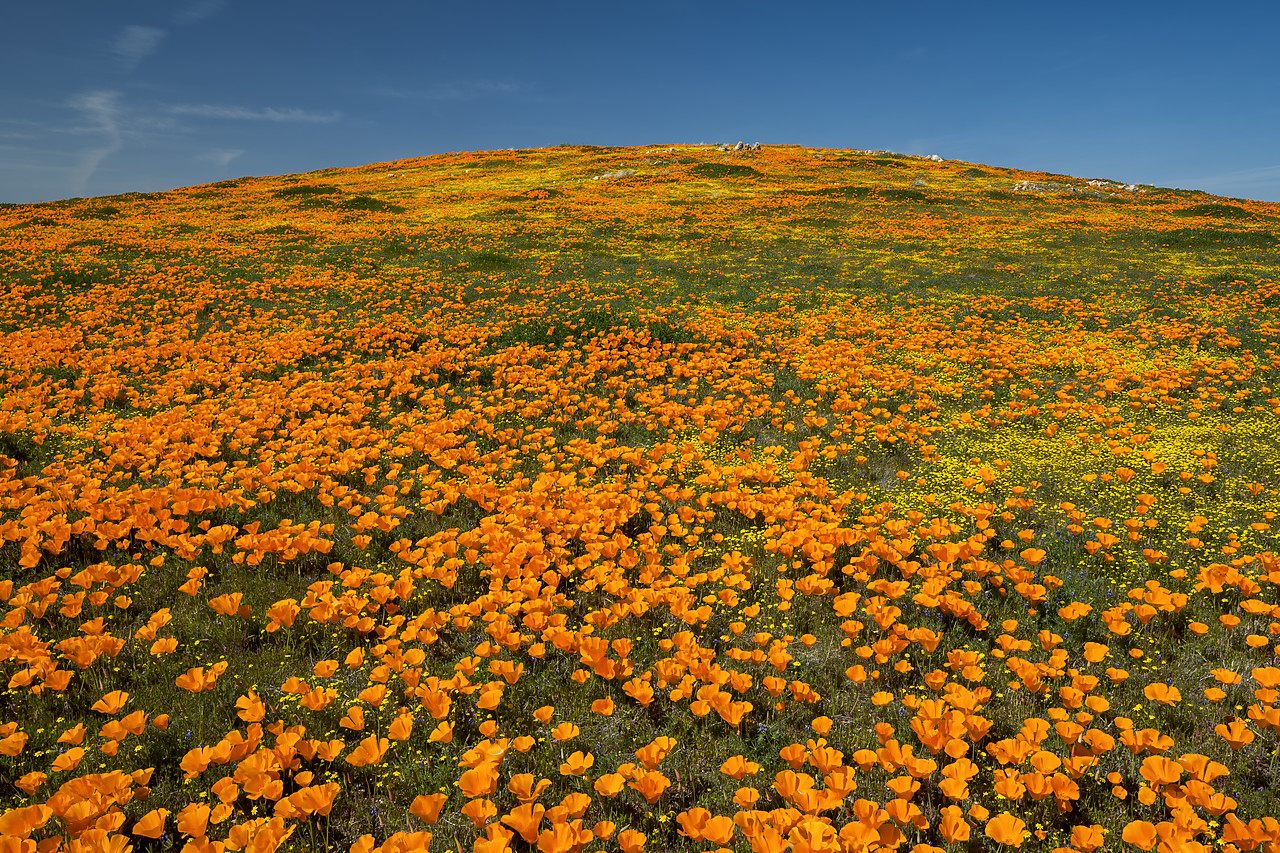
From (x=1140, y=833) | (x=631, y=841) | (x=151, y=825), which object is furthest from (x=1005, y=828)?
(x=151, y=825)

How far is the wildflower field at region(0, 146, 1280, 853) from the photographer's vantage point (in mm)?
2758

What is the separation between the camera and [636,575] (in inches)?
191

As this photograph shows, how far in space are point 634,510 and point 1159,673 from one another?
3.68m

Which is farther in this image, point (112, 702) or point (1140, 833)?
point (112, 702)

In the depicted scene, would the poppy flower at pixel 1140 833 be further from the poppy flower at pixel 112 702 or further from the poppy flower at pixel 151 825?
the poppy flower at pixel 112 702

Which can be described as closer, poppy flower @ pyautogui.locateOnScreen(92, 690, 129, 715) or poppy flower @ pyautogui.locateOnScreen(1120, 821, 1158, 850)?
poppy flower @ pyautogui.locateOnScreen(1120, 821, 1158, 850)

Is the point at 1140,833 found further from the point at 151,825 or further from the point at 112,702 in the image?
the point at 112,702

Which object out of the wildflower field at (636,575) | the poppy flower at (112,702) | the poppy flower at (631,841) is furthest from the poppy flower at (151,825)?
the poppy flower at (631,841)

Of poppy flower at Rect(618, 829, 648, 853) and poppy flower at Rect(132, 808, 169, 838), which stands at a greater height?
poppy flower at Rect(618, 829, 648, 853)

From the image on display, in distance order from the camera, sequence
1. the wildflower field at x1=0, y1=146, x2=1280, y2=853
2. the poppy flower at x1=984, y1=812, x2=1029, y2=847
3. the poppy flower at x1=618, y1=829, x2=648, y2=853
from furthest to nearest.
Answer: the wildflower field at x1=0, y1=146, x2=1280, y2=853, the poppy flower at x1=984, y1=812, x2=1029, y2=847, the poppy flower at x1=618, y1=829, x2=648, y2=853

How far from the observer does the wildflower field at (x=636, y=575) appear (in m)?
2.76

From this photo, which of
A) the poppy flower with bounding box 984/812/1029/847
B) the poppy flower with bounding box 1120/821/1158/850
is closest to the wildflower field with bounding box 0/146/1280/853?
the poppy flower with bounding box 1120/821/1158/850

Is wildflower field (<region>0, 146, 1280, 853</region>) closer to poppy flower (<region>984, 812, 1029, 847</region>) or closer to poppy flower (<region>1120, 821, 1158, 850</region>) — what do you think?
poppy flower (<region>1120, 821, 1158, 850</region>)

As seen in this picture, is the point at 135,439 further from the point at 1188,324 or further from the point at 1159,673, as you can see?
the point at 1188,324
